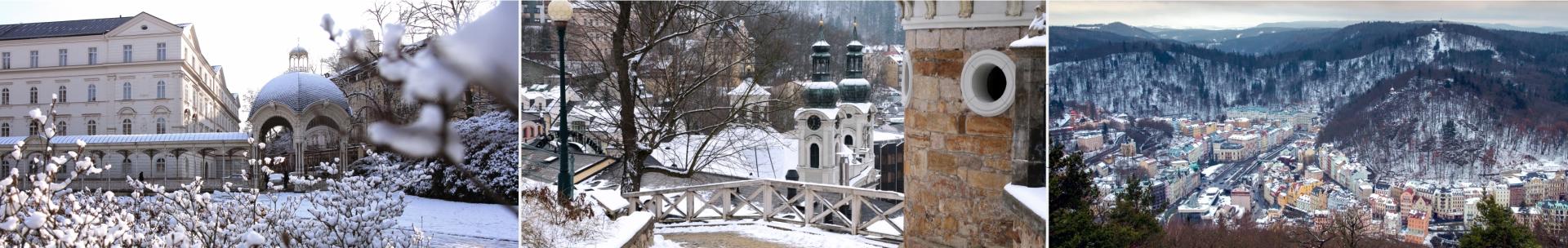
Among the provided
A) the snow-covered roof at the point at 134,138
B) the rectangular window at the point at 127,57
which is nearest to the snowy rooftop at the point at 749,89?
the snow-covered roof at the point at 134,138

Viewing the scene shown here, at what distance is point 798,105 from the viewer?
5.63m

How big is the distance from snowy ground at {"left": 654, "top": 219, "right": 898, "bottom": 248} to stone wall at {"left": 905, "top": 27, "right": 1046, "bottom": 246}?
0.97 ft

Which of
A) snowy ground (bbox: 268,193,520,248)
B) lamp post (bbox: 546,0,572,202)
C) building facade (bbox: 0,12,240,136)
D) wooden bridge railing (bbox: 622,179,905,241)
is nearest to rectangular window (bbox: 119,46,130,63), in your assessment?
building facade (bbox: 0,12,240,136)

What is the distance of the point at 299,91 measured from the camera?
6941mm

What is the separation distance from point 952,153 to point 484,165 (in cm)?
248

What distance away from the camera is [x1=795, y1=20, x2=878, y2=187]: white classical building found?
18.0 feet

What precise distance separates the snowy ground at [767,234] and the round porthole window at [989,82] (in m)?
0.82

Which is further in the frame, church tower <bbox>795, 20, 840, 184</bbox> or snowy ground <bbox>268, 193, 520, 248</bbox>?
snowy ground <bbox>268, 193, 520, 248</bbox>

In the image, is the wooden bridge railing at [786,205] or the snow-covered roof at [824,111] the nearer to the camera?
the snow-covered roof at [824,111]

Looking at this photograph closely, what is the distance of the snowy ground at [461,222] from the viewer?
672cm

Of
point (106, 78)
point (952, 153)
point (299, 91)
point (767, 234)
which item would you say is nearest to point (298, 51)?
point (299, 91)

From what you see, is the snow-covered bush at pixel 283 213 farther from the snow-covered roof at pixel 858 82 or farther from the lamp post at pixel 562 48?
the snow-covered roof at pixel 858 82

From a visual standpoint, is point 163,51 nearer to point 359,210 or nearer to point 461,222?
point 359,210

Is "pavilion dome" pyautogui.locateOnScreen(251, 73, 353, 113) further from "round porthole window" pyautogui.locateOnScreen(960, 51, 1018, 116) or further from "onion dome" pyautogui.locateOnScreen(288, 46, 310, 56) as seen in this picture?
"round porthole window" pyautogui.locateOnScreen(960, 51, 1018, 116)
